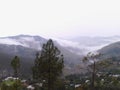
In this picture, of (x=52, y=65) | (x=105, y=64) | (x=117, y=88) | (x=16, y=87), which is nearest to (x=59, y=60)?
(x=52, y=65)

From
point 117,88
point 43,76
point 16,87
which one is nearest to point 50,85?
point 43,76

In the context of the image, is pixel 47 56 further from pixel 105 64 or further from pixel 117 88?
pixel 117 88

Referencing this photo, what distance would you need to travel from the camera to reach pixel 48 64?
5866 cm

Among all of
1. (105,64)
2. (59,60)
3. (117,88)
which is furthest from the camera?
(117,88)

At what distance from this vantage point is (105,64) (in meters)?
47.7

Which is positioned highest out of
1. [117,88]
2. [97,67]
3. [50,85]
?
[97,67]

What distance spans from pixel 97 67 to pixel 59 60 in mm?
12027

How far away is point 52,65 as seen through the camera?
5897 cm

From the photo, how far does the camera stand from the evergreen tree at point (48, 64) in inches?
2313

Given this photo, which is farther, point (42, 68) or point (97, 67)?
point (42, 68)

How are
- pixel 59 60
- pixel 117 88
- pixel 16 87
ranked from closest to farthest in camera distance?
pixel 16 87 → pixel 59 60 → pixel 117 88

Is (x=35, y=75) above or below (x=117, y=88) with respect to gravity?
above

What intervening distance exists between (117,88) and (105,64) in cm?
15435

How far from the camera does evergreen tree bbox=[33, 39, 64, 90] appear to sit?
58.8 metres
